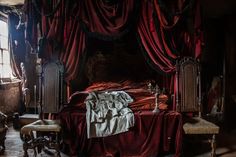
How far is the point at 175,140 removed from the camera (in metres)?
4.07

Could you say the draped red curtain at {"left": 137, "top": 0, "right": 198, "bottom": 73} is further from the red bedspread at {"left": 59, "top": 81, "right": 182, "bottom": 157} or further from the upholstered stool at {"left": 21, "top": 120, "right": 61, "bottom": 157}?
the upholstered stool at {"left": 21, "top": 120, "right": 61, "bottom": 157}

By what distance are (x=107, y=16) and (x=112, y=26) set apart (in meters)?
0.16

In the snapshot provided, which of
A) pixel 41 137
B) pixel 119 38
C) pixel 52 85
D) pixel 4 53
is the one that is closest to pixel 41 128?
pixel 41 137

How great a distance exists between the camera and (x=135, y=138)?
162 inches

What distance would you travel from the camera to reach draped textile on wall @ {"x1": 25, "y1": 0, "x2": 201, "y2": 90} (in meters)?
4.15

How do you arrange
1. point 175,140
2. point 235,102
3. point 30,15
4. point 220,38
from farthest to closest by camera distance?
point 220,38
point 235,102
point 30,15
point 175,140

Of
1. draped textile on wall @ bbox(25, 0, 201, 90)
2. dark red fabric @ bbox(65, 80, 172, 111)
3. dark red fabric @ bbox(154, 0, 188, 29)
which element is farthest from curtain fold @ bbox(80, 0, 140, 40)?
dark red fabric @ bbox(65, 80, 172, 111)

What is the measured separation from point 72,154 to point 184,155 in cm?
163

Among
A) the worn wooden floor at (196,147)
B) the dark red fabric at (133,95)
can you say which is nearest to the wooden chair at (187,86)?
the dark red fabric at (133,95)

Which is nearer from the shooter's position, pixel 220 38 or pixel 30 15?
pixel 30 15

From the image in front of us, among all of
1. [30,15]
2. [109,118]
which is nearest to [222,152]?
[109,118]

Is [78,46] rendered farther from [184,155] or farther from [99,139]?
[184,155]

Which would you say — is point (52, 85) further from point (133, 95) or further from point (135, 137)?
point (135, 137)

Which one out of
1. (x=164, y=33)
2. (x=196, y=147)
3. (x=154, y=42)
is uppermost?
(x=164, y=33)
